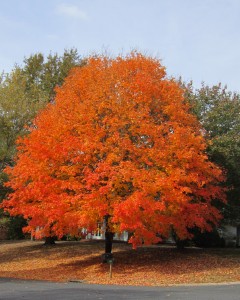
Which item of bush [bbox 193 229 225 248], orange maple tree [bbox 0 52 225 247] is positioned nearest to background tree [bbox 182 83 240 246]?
orange maple tree [bbox 0 52 225 247]

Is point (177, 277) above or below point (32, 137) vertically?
below

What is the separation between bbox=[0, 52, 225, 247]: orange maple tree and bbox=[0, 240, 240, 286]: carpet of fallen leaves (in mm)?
2007

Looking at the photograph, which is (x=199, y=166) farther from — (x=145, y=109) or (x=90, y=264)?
(x=90, y=264)

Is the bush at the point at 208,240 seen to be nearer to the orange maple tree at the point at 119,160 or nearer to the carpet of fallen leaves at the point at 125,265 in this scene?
the carpet of fallen leaves at the point at 125,265

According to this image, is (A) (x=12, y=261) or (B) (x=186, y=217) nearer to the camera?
(B) (x=186, y=217)

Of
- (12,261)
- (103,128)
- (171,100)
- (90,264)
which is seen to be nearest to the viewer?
(103,128)

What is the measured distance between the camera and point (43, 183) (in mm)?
21156

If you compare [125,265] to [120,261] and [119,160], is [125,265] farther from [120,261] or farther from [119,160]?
[119,160]

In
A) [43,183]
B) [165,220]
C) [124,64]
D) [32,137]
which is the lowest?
[165,220]

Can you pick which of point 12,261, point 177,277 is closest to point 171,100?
point 177,277

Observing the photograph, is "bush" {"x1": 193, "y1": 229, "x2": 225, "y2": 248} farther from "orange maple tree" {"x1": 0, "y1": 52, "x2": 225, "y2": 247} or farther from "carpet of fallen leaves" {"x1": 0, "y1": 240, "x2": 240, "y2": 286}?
"orange maple tree" {"x1": 0, "y1": 52, "x2": 225, "y2": 247}

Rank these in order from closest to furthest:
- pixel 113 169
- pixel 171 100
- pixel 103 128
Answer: pixel 113 169 < pixel 103 128 < pixel 171 100

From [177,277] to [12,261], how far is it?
42.6ft

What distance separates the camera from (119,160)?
20.2m
